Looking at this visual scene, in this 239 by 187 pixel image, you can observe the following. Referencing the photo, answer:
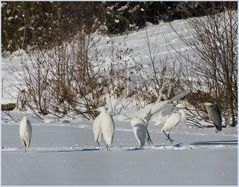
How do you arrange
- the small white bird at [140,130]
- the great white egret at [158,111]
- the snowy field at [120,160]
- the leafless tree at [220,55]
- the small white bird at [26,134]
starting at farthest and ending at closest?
the leafless tree at [220,55], the great white egret at [158,111], the small white bird at [140,130], the small white bird at [26,134], the snowy field at [120,160]

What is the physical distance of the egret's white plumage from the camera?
7.19 metres

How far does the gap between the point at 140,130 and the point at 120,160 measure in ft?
3.68

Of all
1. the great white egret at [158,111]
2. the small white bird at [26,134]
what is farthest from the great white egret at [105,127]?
the small white bird at [26,134]

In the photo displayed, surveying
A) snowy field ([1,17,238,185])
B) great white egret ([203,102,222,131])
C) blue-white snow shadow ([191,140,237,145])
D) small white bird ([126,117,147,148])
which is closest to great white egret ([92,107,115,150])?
snowy field ([1,17,238,185])

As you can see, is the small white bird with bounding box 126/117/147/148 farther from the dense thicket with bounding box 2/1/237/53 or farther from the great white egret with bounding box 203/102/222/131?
the dense thicket with bounding box 2/1/237/53

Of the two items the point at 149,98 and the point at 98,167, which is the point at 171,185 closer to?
the point at 98,167

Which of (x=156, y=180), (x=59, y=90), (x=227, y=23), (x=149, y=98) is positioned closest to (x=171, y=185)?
(x=156, y=180)

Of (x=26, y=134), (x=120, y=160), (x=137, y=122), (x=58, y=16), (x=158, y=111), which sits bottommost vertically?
(x=120, y=160)

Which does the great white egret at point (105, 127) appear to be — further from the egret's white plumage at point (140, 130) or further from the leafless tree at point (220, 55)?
the leafless tree at point (220, 55)

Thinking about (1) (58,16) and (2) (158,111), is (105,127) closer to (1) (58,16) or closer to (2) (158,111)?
(2) (158,111)

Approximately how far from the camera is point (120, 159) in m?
6.21

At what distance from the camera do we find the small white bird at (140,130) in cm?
719

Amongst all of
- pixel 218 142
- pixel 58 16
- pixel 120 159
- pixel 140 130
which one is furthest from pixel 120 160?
pixel 58 16

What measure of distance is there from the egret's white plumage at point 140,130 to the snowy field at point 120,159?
116 mm
